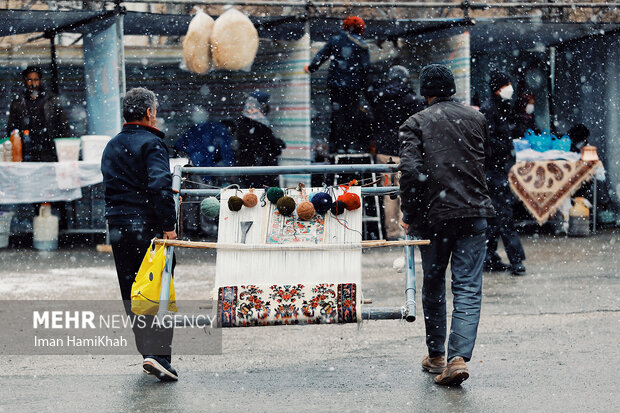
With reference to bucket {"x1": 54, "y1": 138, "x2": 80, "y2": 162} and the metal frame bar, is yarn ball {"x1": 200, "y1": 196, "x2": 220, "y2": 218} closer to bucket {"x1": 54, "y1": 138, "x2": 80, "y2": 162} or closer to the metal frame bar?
the metal frame bar

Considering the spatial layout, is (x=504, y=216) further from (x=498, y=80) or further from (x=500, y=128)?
(x=498, y=80)

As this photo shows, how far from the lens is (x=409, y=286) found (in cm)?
511

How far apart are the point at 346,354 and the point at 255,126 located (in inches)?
226

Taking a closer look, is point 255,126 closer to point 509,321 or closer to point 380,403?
point 509,321

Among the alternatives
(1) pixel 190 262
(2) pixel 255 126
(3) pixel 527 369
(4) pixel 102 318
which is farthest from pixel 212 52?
(3) pixel 527 369

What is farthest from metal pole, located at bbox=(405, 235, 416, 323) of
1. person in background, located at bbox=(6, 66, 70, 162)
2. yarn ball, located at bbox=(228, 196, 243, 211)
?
person in background, located at bbox=(6, 66, 70, 162)

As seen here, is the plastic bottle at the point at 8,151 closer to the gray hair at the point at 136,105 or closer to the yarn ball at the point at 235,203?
the gray hair at the point at 136,105

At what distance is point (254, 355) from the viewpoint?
615 centimetres

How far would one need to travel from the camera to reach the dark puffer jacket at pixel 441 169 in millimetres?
5340

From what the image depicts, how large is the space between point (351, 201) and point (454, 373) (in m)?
1.18

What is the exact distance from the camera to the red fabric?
11156 millimetres

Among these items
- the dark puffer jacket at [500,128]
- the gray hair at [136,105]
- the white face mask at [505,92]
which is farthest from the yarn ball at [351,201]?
the white face mask at [505,92]

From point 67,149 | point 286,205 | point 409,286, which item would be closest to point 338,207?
point 286,205

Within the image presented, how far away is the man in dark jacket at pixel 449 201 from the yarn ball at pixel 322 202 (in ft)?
1.52
